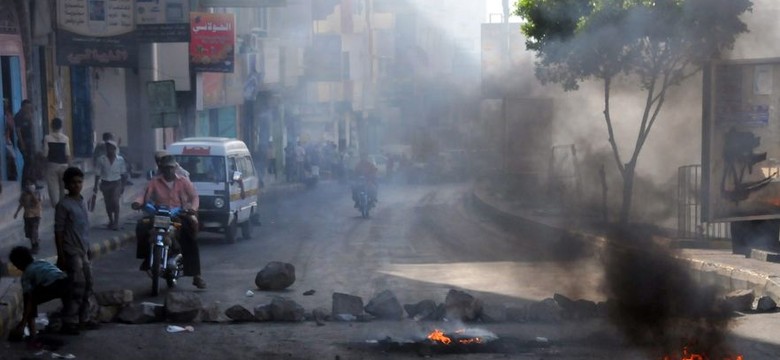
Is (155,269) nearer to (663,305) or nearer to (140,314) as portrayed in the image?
(140,314)

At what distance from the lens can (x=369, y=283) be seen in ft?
45.6

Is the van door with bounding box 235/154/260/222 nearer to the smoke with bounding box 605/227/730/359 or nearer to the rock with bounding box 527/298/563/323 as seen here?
the smoke with bounding box 605/227/730/359

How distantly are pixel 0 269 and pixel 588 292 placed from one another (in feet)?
19.0

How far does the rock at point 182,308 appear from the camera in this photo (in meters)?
10.3

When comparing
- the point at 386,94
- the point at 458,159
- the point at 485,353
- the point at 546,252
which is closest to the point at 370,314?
the point at 485,353

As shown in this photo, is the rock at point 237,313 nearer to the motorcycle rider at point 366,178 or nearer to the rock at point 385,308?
the rock at point 385,308

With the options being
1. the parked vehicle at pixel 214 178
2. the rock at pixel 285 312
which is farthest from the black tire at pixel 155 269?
the parked vehicle at pixel 214 178

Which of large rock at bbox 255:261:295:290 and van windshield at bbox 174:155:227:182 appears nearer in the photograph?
large rock at bbox 255:261:295:290

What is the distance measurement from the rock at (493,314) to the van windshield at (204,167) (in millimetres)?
9603

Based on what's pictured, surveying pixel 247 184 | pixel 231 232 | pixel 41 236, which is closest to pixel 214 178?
pixel 231 232

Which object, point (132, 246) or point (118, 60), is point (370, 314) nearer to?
point (132, 246)

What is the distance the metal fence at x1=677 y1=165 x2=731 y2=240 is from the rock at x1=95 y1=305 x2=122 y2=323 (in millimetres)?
9587

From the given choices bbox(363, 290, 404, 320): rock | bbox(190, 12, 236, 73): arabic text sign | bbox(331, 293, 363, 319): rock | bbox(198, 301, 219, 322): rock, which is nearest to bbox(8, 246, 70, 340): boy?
bbox(198, 301, 219, 322): rock

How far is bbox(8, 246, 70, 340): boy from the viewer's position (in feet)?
29.5
